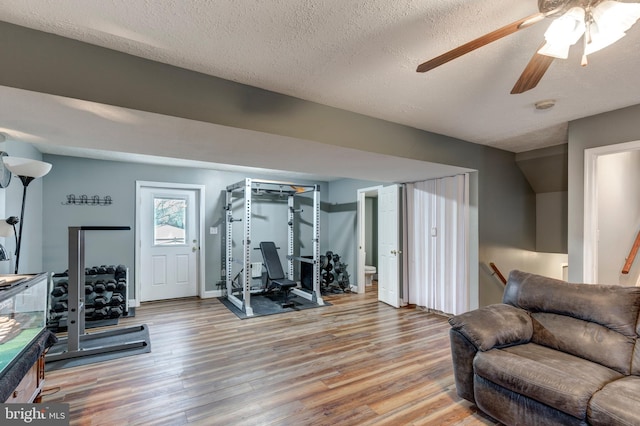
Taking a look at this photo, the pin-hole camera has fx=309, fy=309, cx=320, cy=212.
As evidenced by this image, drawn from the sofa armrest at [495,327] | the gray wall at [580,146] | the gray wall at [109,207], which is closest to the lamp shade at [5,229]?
the gray wall at [109,207]

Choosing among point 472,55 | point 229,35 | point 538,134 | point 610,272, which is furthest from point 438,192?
point 229,35

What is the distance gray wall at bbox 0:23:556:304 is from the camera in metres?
1.73

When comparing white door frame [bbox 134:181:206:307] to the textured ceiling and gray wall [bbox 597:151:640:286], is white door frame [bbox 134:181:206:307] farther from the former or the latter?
gray wall [bbox 597:151:640:286]

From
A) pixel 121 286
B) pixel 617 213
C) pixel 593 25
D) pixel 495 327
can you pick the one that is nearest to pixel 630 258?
pixel 617 213

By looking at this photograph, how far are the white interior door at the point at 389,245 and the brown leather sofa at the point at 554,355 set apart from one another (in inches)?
98.1

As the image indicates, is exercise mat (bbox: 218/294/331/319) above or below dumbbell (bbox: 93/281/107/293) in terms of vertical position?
below

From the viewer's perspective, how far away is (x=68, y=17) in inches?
63.0

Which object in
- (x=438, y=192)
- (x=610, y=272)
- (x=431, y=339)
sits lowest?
(x=431, y=339)

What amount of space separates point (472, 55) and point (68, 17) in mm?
2280

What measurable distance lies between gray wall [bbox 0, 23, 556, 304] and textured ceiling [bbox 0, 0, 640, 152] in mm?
88

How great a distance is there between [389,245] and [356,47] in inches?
155

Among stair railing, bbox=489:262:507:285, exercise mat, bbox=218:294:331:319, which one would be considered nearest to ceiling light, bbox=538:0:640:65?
stair railing, bbox=489:262:507:285

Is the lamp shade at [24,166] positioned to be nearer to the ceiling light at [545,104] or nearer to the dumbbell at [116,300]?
the dumbbell at [116,300]

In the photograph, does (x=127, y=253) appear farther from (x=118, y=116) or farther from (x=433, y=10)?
(x=433, y=10)
